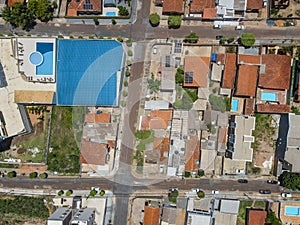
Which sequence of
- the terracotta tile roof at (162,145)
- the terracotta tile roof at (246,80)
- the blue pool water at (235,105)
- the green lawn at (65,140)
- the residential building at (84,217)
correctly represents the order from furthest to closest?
the green lawn at (65,140)
the terracotta tile roof at (162,145)
the blue pool water at (235,105)
the terracotta tile roof at (246,80)
the residential building at (84,217)

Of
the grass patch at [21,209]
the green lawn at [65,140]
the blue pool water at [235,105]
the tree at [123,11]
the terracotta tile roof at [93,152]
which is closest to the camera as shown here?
the terracotta tile roof at [93,152]

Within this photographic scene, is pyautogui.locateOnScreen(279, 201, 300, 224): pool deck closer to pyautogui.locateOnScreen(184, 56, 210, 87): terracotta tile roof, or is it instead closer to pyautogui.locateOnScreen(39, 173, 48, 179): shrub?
pyautogui.locateOnScreen(184, 56, 210, 87): terracotta tile roof

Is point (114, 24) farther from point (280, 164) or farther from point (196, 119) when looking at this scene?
point (280, 164)

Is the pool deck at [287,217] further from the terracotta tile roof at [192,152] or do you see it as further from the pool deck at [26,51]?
the pool deck at [26,51]

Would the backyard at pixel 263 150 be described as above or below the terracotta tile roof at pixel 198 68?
below

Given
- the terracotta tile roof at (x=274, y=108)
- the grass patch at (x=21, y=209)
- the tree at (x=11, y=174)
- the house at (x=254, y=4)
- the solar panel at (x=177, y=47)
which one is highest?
the house at (x=254, y=4)

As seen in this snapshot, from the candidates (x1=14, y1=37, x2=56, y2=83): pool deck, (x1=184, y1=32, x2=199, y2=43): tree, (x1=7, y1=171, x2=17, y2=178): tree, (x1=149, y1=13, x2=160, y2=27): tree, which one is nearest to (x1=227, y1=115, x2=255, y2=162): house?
(x1=184, y1=32, x2=199, y2=43): tree

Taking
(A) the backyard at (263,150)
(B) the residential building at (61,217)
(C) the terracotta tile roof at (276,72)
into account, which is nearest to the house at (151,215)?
(B) the residential building at (61,217)
